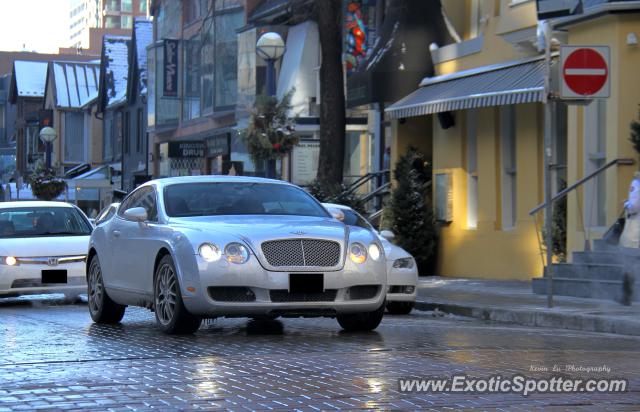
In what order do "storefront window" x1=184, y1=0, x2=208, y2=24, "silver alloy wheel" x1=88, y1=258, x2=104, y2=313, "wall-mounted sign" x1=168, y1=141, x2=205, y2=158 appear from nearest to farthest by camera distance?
"silver alloy wheel" x1=88, y1=258, x2=104, y2=313 < "wall-mounted sign" x1=168, y1=141, x2=205, y2=158 < "storefront window" x1=184, y1=0, x2=208, y2=24

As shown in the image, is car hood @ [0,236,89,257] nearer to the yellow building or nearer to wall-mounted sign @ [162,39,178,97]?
the yellow building

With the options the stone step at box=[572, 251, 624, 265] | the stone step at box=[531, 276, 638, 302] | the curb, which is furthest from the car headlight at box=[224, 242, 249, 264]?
the stone step at box=[572, 251, 624, 265]

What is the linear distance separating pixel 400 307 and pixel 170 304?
221 inches

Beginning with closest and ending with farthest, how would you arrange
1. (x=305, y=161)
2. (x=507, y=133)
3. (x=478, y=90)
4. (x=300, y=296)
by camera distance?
1. (x=300, y=296)
2. (x=478, y=90)
3. (x=507, y=133)
4. (x=305, y=161)

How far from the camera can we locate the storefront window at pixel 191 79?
49.3 metres

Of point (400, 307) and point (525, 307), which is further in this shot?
point (400, 307)

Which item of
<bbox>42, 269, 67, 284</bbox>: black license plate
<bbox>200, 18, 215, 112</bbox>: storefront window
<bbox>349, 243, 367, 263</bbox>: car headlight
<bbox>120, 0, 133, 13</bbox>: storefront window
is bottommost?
<bbox>42, 269, 67, 284</bbox>: black license plate

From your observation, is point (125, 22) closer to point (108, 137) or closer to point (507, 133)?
point (108, 137)

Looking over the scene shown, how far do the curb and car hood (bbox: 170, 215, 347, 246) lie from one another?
338 centimetres

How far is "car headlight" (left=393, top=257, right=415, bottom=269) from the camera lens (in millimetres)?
16844

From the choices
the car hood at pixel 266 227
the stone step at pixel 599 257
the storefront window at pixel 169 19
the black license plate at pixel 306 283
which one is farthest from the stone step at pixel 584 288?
the storefront window at pixel 169 19

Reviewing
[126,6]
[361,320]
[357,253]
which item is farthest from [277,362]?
[126,6]

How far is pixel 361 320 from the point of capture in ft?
41.4

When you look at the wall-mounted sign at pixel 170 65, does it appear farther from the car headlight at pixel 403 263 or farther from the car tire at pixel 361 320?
the car tire at pixel 361 320
